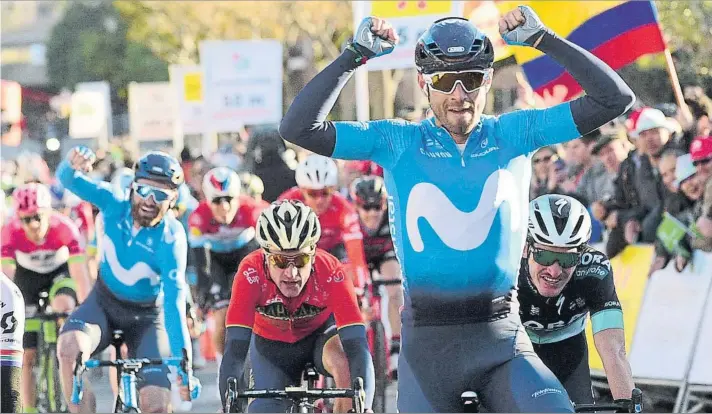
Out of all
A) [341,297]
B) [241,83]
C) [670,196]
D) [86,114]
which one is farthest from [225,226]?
[86,114]

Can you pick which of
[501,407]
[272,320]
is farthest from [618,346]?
[272,320]

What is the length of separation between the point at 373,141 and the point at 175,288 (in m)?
3.27

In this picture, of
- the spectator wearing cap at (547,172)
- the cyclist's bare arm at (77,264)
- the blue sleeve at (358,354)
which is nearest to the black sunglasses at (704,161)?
the spectator wearing cap at (547,172)

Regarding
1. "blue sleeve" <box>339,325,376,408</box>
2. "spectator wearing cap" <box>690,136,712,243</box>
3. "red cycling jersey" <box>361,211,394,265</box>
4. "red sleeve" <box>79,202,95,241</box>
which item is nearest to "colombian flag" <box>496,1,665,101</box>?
"spectator wearing cap" <box>690,136,712,243</box>

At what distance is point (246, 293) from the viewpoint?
7.05m

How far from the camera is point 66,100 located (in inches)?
2312

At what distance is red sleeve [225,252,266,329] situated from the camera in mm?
6914

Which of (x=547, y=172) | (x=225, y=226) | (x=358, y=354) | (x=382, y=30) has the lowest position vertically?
(x=358, y=354)

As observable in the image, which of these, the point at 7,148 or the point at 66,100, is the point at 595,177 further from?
the point at 66,100

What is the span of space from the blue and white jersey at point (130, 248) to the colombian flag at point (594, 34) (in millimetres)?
4713

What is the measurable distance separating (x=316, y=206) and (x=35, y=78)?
94.6 meters

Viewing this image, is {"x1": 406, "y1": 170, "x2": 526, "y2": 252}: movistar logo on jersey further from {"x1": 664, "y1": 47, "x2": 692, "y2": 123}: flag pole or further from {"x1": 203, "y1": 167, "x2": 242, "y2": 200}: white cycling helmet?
{"x1": 203, "y1": 167, "x2": 242, "y2": 200}: white cycling helmet

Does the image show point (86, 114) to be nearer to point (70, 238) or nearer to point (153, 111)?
point (153, 111)

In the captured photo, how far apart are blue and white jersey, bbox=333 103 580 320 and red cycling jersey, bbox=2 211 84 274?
6417mm
